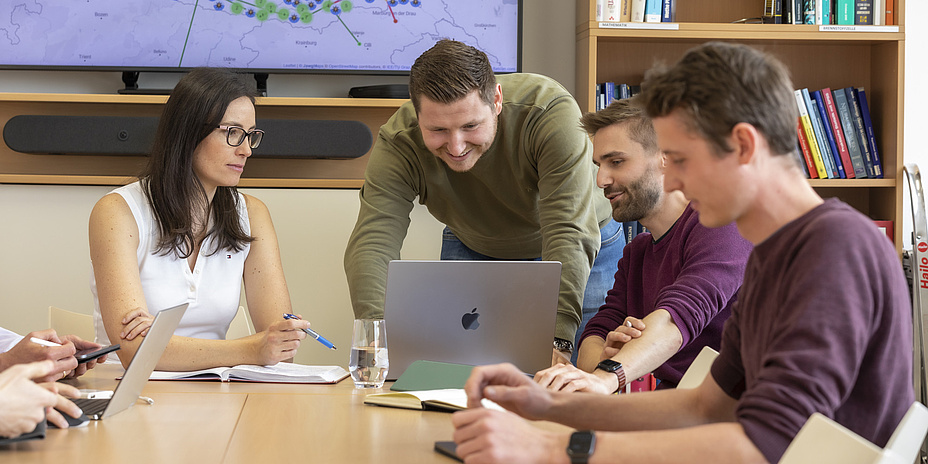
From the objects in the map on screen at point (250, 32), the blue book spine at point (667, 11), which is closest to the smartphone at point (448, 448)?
the map on screen at point (250, 32)

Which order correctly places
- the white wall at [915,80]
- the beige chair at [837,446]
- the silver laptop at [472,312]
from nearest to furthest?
the beige chair at [837,446] < the silver laptop at [472,312] < the white wall at [915,80]

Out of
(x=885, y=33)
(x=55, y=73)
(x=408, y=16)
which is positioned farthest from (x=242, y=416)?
(x=885, y=33)

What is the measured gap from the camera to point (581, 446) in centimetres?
85

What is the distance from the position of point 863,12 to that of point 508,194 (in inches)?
60.0

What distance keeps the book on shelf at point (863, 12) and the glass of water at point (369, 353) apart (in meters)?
2.22

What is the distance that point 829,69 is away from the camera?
124 inches

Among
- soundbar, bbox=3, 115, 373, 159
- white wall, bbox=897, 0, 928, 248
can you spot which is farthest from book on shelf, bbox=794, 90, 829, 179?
soundbar, bbox=3, 115, 373, 159

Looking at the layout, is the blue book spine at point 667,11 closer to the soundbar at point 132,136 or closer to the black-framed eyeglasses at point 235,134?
the soundbar at point 132,136

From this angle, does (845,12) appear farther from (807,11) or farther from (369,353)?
(369,353)

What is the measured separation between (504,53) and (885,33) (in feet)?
4.29

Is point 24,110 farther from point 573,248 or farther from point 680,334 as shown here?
point 680,334

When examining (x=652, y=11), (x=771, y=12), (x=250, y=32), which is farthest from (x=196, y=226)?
(x=771, y=12)

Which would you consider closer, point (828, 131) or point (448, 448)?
point (448, 448)

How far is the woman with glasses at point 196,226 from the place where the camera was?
76.8 inches
